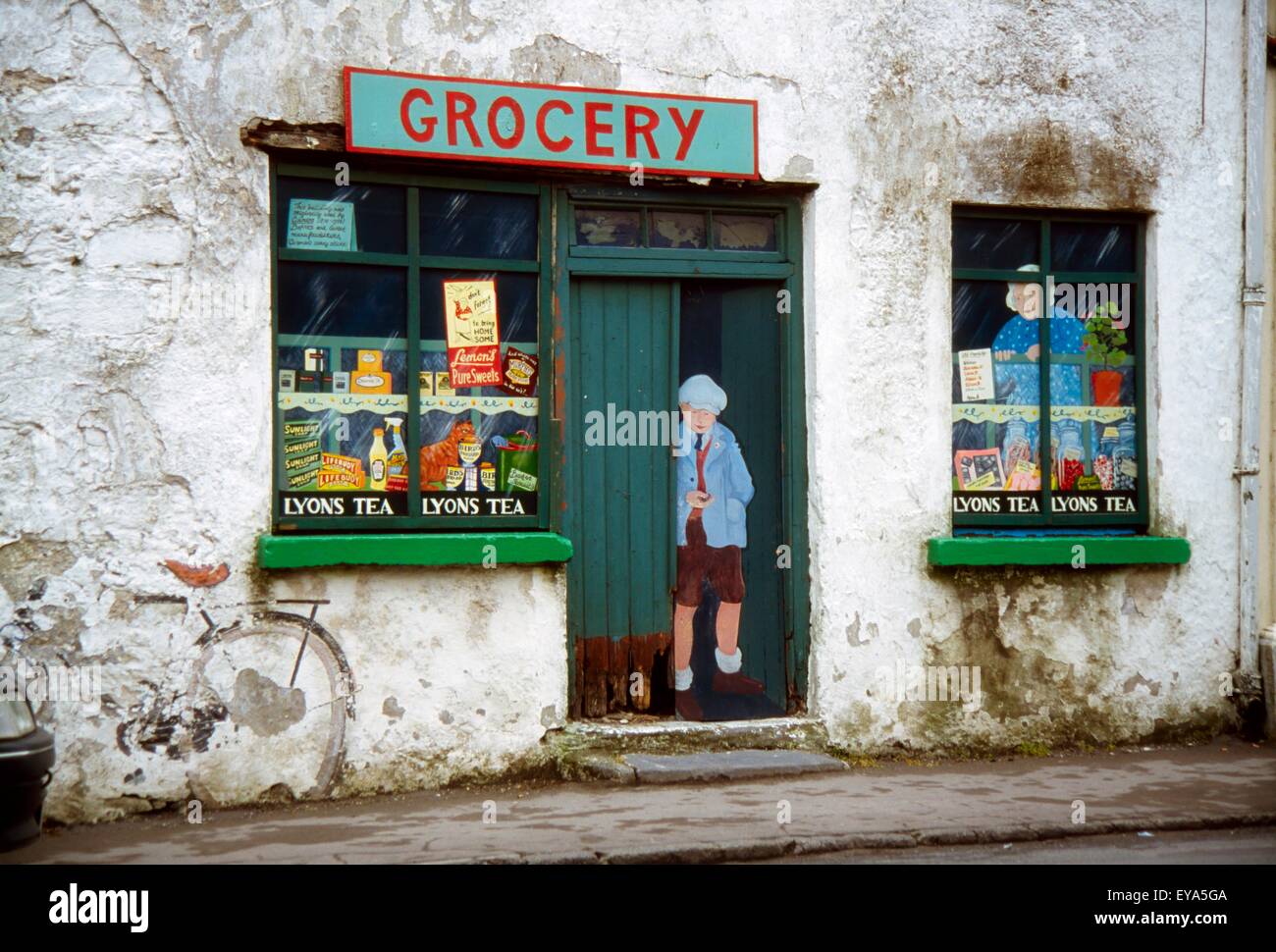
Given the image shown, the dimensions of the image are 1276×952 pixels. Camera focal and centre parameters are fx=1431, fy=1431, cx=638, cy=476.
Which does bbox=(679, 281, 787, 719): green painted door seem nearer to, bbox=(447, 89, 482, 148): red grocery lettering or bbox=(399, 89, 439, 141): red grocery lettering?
bbox=(447, 89, 482, 148): red grocery lettering

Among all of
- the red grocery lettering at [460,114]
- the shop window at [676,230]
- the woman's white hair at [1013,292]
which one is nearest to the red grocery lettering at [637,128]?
the shop window at [676,230]

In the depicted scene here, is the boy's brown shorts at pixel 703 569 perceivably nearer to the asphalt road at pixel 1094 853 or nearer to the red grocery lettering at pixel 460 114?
the asphalt road at pixel 1094 853

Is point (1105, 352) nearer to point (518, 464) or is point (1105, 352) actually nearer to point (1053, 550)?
point (1053, 550)

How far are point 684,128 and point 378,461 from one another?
2.51 metres

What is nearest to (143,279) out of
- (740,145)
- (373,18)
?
(373,18)

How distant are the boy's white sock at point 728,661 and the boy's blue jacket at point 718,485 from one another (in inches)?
24.8

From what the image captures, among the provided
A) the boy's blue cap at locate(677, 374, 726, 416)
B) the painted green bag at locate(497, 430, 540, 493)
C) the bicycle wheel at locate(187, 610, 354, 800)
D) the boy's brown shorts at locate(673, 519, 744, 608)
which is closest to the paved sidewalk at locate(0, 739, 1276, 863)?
the bicycle wheel at locate(187, 610, 354, 800)

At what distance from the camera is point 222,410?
7238 millimetres

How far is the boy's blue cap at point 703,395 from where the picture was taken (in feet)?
27.4

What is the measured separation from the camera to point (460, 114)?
7.58m

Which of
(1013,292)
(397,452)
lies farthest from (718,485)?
(1013,292)

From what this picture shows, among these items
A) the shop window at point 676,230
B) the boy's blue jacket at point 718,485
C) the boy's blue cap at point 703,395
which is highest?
the shop window at point 676,230

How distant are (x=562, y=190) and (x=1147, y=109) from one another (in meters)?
3.80
